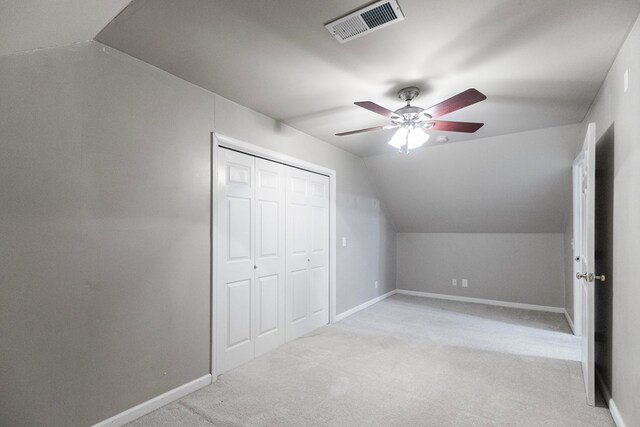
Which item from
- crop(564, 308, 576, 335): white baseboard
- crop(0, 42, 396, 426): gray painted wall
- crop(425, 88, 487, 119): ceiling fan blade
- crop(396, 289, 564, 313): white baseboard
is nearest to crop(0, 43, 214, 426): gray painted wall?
crop(0, 42, 396, 426): gray painted wall

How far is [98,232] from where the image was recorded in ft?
6.84

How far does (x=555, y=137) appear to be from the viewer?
386 cm

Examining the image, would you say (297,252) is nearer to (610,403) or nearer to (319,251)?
(319,251)

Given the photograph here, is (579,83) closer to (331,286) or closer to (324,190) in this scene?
(324,190)

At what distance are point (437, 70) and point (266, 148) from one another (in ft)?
5.87

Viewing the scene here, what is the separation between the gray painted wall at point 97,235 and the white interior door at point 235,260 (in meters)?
0.18

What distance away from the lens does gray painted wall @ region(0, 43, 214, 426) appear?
177 cm

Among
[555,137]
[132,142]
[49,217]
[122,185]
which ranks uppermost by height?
[555,137]

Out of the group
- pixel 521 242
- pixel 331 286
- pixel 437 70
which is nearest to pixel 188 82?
pixel 437 70

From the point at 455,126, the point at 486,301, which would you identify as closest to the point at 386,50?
the point at 455,126

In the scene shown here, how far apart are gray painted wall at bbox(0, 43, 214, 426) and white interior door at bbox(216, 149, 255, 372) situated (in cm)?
18

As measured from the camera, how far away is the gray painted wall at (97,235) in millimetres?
1767

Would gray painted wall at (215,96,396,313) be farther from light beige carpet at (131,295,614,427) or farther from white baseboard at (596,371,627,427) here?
white baseboard at (596,371,627,427)

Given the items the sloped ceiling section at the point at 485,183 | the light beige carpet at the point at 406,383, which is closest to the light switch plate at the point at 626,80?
the sloped ceiling section at the point at 485,183
